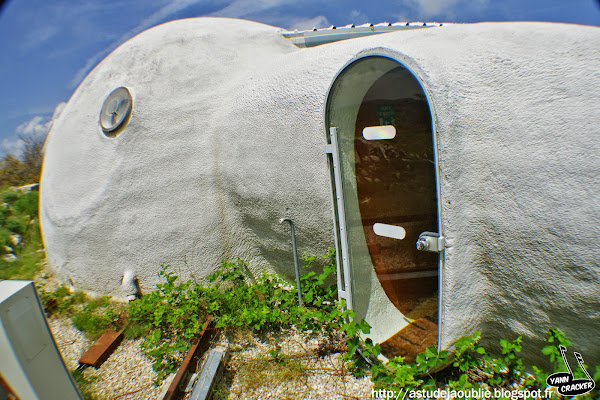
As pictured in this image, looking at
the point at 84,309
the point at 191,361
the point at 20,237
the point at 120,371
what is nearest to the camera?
the point at 191,361

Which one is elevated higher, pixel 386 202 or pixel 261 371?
pixel 386 202

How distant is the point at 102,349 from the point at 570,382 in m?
3.93

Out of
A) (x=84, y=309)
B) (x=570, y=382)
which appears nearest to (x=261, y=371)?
(x=570, y=382)

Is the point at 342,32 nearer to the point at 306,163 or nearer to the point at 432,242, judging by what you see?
the point at 306,163

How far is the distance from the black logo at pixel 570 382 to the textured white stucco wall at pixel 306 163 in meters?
0.10

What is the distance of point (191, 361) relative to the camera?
3039 millimetres

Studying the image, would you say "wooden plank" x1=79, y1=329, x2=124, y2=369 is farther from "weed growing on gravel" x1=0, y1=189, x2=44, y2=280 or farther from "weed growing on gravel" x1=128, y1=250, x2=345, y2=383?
"weed growing on gravel" x1=0, y1=189, x2=44, y2=280

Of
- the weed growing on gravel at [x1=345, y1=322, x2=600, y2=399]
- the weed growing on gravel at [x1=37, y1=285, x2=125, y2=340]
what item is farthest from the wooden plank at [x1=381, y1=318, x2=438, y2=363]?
the weed growing on gravel at [x1=37, y1=285, x2=125, y2=340]

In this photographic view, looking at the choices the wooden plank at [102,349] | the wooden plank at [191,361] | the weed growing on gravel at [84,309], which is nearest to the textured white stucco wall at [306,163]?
the weed growing on gravel at [84,309]

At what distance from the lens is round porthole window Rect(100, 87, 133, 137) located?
160 inches

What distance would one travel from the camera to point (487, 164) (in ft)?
6.40

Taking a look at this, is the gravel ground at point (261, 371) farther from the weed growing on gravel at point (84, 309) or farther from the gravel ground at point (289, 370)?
the weed growing on gravel at point (84, 309)

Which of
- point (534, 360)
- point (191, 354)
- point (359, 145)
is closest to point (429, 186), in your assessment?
point (359, 145)

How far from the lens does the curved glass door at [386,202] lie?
2379mm
